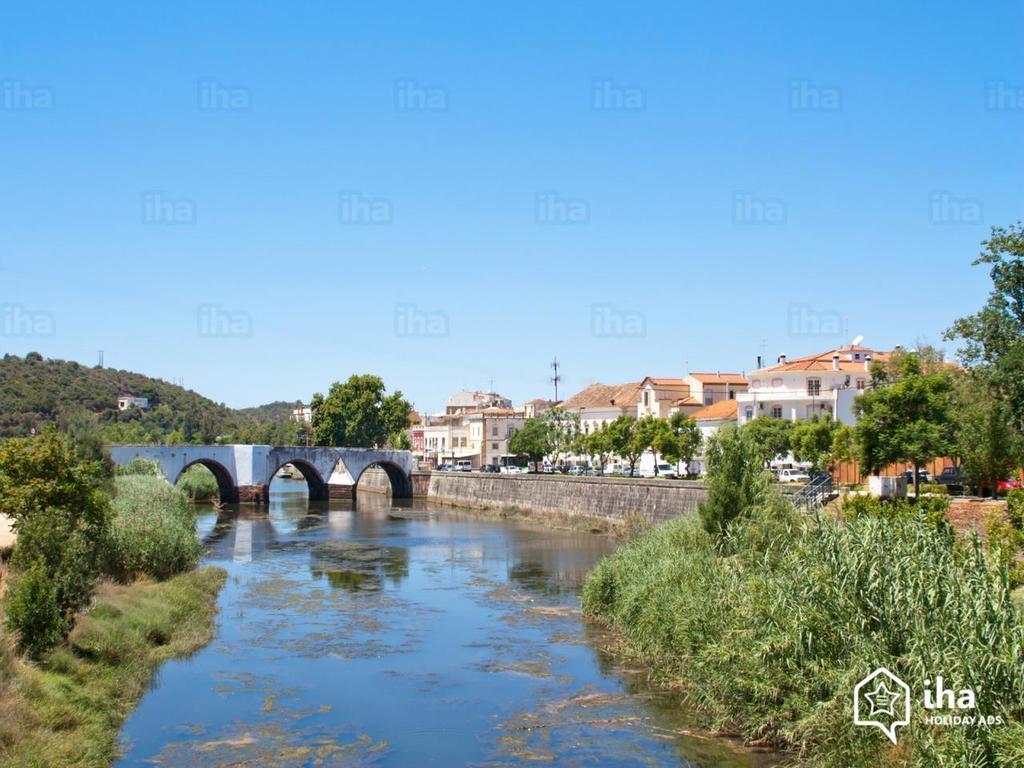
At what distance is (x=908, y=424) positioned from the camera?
34.8m

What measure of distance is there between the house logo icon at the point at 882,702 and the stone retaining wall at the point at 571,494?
2295 cm

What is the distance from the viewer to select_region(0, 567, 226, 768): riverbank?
584 inches

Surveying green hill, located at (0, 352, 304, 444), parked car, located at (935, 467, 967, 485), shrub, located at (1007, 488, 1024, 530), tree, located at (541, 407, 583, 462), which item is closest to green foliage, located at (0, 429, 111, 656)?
shrub, located at (1007, 488, 1024, 530)

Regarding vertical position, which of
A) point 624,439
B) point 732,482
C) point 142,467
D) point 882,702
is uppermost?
point 624,439

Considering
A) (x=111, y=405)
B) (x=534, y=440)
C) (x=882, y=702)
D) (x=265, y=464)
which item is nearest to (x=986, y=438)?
(x=882, y=702)

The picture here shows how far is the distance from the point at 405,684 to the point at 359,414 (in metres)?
77.8

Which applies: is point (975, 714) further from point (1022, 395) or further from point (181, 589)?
point (181, 589)

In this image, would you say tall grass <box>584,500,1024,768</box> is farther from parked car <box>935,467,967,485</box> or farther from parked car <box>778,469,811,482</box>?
parked car <box>778,469,811,482</box>

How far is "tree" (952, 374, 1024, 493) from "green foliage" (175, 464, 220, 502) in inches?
2158

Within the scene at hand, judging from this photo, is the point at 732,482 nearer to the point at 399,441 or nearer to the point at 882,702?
the point at 882,702

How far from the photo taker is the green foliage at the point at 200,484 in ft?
239

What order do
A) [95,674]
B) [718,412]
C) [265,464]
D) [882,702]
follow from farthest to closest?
[718,412] → [265,464] → [95,674] → [882,702]

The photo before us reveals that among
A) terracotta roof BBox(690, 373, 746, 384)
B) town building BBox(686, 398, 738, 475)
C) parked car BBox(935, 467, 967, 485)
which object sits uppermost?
terracotta roof BBox(690, 373, 746, 384)

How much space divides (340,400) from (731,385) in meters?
38.3
